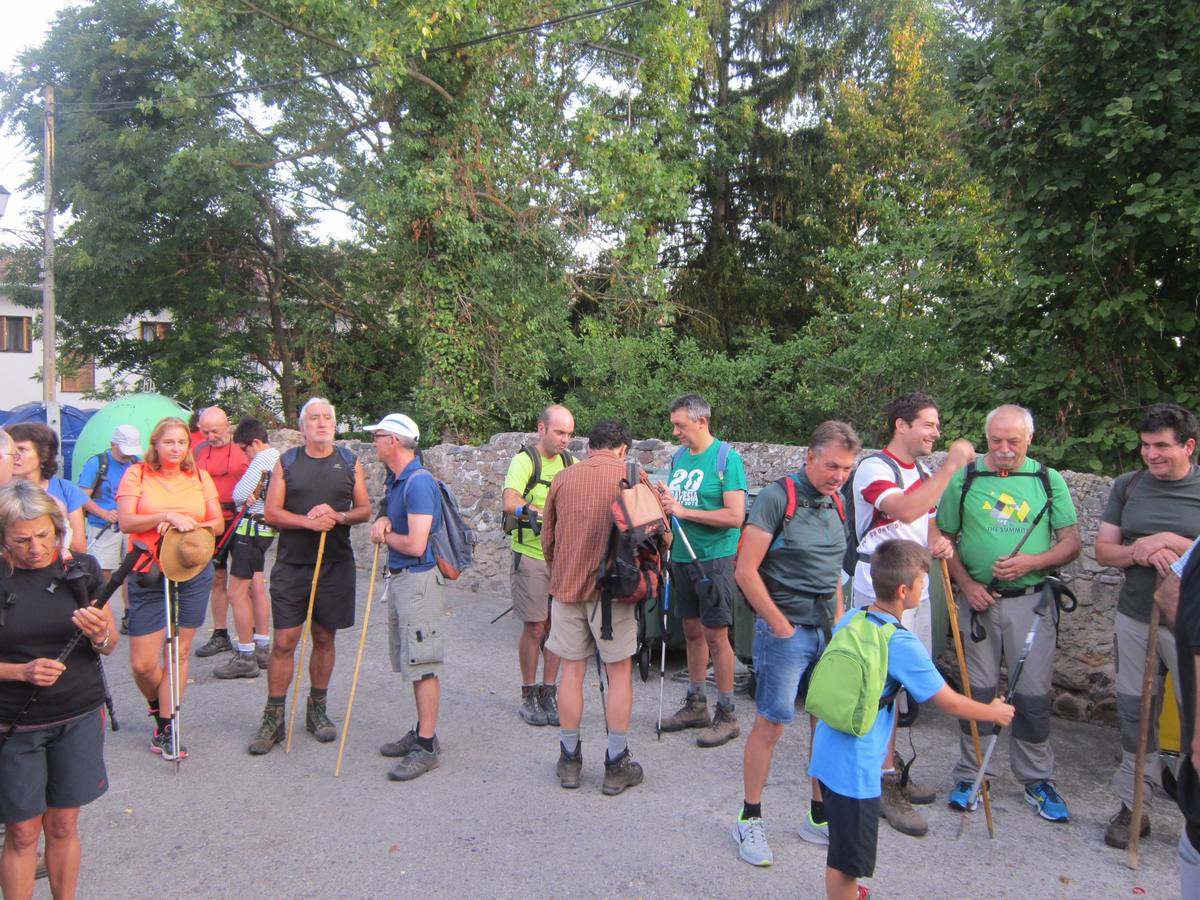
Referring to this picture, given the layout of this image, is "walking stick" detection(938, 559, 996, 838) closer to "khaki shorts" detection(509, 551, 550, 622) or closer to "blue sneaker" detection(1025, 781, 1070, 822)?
"blue sneaker" detection(1025, 781, 1070, 822)

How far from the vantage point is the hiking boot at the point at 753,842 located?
367 cm

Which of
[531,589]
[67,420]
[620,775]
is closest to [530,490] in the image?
[531,589]

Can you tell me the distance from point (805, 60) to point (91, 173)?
14149mm

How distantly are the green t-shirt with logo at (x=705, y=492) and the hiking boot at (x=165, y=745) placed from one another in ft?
9.76

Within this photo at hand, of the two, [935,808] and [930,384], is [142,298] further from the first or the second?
[935,808]

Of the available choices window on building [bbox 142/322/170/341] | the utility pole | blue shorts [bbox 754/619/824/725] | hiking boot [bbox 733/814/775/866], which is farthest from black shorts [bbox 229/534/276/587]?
window on building [bbox 142/322/170/341]

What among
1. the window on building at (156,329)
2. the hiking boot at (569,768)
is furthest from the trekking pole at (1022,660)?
the window on building at (156,329)

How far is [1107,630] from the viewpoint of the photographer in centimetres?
518

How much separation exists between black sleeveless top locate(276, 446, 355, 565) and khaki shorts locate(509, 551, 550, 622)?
3.87 ft

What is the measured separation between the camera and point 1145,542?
3910 mm

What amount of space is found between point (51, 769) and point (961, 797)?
12.8 ft

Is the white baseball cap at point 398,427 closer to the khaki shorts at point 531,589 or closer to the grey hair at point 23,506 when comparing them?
the khaki shorts at point 531,589

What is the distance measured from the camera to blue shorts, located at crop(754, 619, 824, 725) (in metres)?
3.77

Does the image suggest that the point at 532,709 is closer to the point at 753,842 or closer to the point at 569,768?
the point at 569,768
